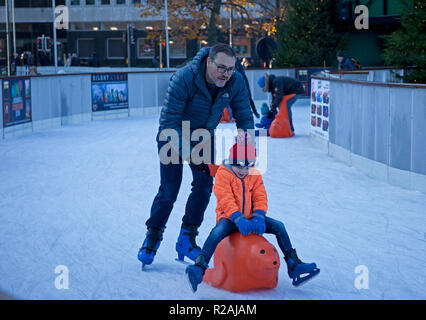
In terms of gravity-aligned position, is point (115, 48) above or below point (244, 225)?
above

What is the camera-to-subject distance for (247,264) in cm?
439

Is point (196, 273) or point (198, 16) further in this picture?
point (198, 16)

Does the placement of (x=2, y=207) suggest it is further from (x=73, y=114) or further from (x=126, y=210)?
(x=73, y=114)

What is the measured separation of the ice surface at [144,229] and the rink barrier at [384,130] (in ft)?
0.73

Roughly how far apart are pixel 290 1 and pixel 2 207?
22812 mm

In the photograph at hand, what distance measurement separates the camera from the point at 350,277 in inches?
191

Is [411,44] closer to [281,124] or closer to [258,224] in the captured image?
[281,124]

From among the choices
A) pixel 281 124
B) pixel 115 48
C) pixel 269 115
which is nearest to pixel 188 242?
pixel 281 124

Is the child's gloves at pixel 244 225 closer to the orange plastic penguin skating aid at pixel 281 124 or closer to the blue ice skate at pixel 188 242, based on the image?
the blue ice skate at pixel 188 242

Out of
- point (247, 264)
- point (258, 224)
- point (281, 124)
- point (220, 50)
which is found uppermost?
point (220, 50)

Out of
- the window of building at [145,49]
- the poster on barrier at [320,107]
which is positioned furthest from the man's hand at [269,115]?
the window of building at [145,49]

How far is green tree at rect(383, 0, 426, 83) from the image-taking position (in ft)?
36.2

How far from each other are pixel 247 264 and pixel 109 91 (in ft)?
53.9

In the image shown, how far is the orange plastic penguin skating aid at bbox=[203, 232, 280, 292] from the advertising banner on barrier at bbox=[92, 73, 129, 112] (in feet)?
50.3
